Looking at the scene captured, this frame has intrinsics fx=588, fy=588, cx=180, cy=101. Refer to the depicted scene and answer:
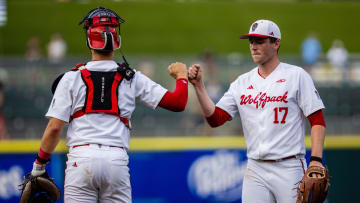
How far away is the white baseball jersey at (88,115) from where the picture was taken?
4730mm

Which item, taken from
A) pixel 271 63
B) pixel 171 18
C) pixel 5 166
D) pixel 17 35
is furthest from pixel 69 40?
pixel 271 63

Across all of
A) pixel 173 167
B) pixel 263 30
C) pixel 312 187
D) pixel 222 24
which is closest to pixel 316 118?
pixel 312 187

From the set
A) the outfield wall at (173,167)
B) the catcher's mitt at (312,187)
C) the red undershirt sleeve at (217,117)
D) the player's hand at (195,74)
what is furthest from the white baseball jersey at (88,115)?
the outfield wall at (173,167)

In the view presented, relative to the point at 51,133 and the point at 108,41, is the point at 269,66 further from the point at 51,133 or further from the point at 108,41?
the point at 51,133

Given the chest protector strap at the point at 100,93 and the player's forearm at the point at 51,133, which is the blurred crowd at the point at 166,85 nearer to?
the player's forearm at the point at 51,133

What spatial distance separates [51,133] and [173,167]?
5030 mm

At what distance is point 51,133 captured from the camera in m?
4.73

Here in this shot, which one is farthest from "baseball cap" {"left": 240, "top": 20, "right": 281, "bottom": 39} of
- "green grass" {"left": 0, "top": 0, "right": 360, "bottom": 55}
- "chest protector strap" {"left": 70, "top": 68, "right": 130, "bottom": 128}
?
"green grass" {"left": 0, "top": 0, "right": 360, "bottom": 55}

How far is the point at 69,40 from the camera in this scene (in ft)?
69.5

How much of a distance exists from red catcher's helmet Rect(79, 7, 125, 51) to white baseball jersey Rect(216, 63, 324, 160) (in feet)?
4.42

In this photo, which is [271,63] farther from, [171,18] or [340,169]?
[171,18]

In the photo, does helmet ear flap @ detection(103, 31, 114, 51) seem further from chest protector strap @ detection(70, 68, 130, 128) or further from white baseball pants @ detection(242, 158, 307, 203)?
white baseball pants @ detection(242, 158, 307, 203)

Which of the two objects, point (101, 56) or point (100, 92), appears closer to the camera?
point (100, 92)

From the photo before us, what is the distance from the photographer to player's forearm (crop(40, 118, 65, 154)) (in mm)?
4715
